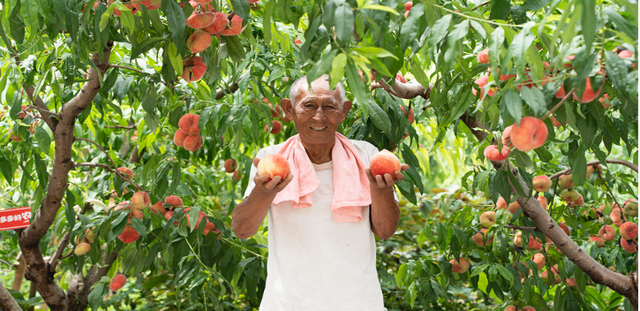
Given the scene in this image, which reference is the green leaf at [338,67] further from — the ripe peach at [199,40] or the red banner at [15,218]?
the red banner at [15,218]

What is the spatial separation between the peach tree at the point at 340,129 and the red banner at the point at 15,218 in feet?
0.21

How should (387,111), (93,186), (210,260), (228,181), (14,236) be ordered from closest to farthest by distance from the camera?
(387,111) → (210,260) → (93,186) → (14,236) → (228,181)

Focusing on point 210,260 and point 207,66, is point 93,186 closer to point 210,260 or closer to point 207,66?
point 210,260

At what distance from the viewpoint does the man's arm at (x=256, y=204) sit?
1.42 metres

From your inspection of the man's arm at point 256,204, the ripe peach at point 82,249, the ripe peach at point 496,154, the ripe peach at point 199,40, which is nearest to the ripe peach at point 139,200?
the ripe peach at point 82,249

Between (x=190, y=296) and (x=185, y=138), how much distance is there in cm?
68

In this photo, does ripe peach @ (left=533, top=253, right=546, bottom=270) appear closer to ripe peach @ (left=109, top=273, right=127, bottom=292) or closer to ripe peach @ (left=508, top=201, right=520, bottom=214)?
ripe peach @ (left=508, top=201, right=520, bottom=214)

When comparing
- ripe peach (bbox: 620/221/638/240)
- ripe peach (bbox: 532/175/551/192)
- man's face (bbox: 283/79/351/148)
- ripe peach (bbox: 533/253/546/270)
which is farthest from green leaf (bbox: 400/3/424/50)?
ripe peach (bbox: 533/253/546/270)

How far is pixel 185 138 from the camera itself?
7.70 ft

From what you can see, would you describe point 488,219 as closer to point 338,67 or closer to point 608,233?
point 608,233

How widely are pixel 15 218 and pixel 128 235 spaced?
511mm

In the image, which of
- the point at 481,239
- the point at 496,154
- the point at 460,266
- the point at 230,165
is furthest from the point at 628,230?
the point at 230,165

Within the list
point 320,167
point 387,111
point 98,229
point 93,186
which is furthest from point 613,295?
point 93,186

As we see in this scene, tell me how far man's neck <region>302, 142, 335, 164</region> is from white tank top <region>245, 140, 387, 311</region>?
105mm
